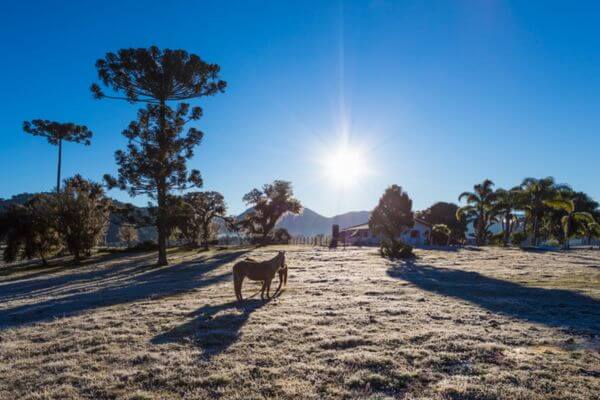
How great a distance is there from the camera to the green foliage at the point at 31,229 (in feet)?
125

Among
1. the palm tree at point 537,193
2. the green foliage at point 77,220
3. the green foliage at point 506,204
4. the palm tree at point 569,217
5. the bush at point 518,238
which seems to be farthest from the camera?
the bush at point 518,238

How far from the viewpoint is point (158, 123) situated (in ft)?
107

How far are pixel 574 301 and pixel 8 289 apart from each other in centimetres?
2992

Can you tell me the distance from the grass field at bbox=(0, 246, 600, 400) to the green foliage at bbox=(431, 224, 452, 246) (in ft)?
144

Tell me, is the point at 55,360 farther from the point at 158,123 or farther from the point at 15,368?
the point at 158,123

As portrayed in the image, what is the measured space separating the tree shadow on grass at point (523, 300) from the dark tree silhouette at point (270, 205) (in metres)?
43.3

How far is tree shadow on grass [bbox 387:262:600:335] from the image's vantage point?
30.4ft

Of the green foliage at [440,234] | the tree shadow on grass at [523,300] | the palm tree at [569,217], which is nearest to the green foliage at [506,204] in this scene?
the palm tree at [569,217]

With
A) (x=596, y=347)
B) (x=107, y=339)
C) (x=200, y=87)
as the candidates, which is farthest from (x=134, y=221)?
(x=596, y=347)

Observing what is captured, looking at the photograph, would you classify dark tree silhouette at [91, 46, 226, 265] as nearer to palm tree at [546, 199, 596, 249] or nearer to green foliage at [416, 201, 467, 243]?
palm tree at [546, 199, 596, 249]

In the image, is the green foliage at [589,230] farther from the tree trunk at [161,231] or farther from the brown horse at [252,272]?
the brown horse at [252,272]

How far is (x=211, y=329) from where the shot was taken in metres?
9.04

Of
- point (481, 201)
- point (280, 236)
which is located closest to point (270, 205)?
point (280, 236)

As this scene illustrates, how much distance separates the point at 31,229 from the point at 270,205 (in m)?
32.9
